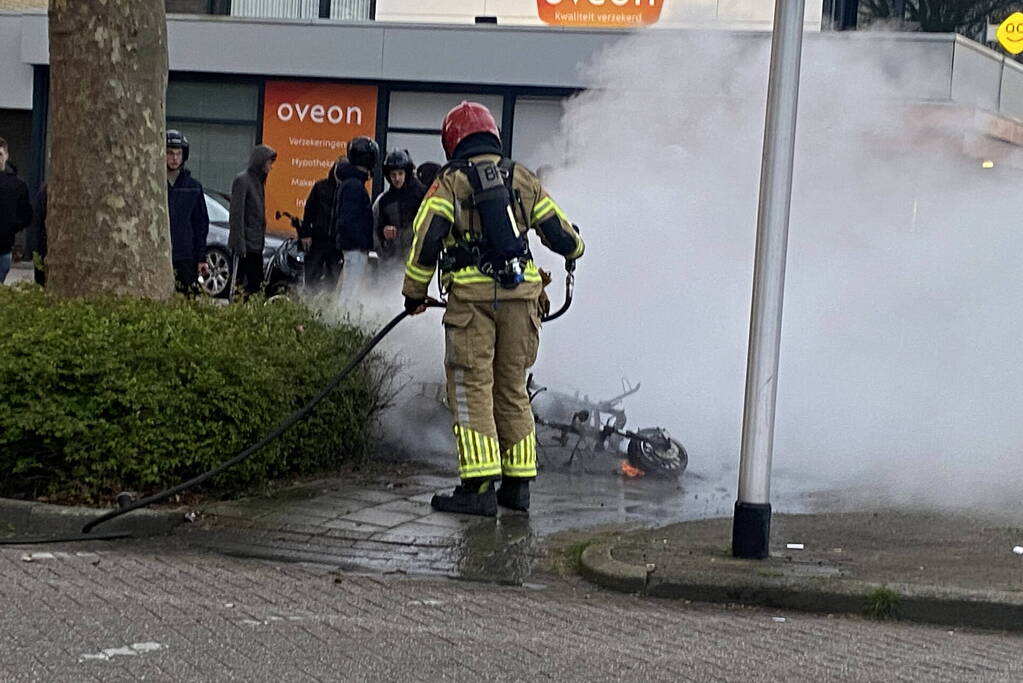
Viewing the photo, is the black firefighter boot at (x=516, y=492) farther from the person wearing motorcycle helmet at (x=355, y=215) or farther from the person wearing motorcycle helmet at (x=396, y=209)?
the person wearing motorcycle helmet at (x=396, y=209)

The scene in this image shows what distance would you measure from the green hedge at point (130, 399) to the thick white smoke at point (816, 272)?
234 centimetres

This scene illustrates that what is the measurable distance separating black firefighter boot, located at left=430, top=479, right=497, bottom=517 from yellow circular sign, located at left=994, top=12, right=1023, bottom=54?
15253 mm

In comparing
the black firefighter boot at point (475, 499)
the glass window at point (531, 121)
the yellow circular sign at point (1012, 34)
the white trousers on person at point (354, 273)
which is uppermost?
the yellow circular sign at point (1012, 34)

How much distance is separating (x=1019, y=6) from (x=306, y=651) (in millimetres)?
19964

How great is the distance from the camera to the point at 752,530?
648 centimetres

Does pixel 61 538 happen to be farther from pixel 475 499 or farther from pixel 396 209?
pixel 396 209

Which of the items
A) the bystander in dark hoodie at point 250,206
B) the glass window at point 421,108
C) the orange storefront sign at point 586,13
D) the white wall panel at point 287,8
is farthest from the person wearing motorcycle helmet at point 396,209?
the white wall panel at point 287,8

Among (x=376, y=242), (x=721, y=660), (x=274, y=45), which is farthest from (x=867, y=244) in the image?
(x=274, y=45)

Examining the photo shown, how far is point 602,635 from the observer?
5453 mm

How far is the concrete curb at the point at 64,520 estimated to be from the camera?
23.2 feet

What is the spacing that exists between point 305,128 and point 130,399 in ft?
57.5

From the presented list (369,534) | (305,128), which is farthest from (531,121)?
(369,534)

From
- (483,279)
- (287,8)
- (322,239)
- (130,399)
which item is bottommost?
(130,399)

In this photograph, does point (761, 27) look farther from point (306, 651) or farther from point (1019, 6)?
point (1019, 6)
